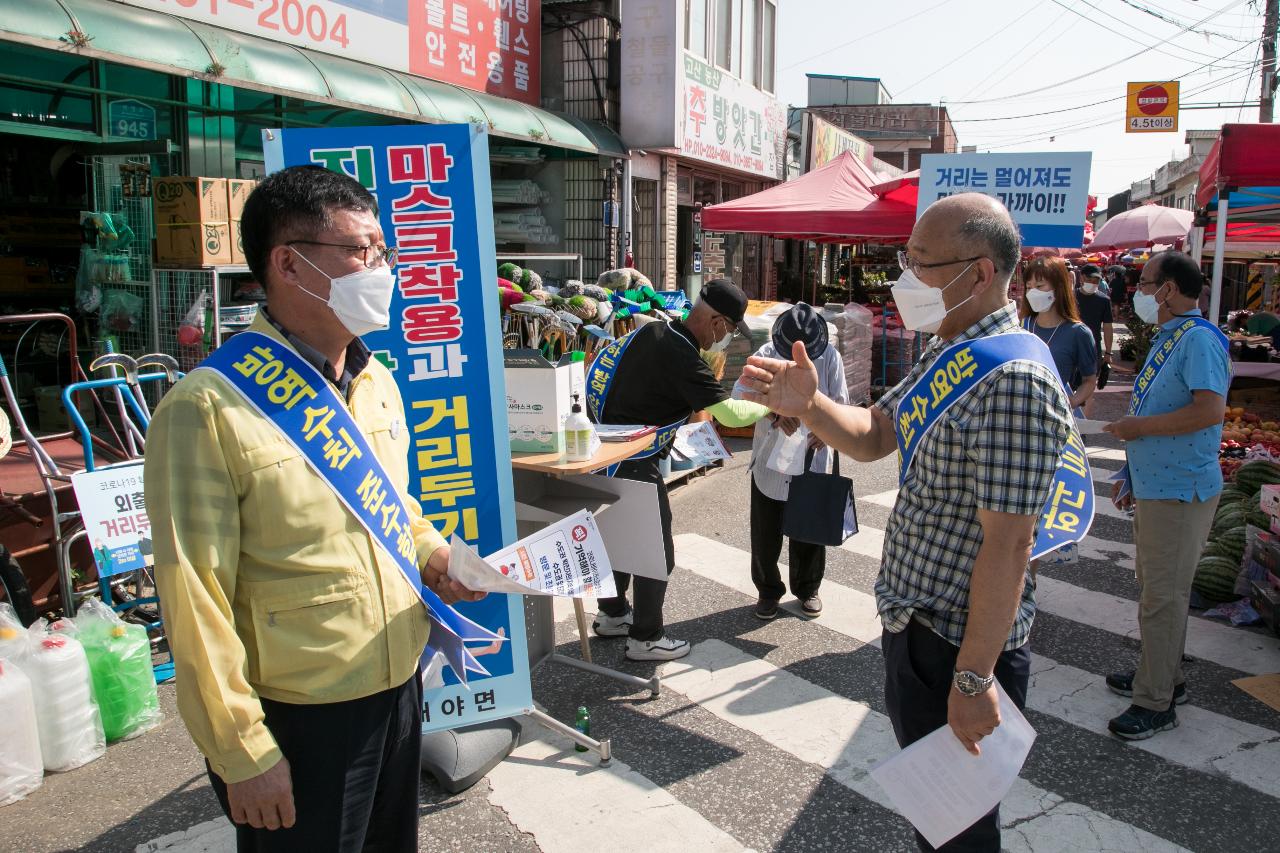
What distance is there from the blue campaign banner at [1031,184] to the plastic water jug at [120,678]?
6.07m

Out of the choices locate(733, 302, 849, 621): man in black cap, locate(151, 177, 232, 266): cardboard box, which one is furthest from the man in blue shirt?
locate(151, 177, 232, 266): cardboard box

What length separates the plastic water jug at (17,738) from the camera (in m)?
3.40

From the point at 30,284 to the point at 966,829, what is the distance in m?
8.85

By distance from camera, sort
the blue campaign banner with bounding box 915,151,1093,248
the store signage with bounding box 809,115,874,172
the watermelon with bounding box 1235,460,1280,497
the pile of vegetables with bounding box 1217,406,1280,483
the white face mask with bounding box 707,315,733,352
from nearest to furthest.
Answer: the white face mask with bounding box 707,315,733,352
the watermelon with bounding box 1235,460,1280,497
the blue campaign banner with bounding box 915,151,1093,248
the pile of vegetables with bounding box 1217,406,1280,483
the store signage with bounding box 809,115,874,172

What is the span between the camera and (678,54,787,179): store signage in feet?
44.9

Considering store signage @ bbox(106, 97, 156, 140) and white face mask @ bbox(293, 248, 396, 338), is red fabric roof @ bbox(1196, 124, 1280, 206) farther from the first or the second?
store signage @ bbox(106, 97, 156, 140)

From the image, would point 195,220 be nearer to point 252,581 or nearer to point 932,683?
point 252,581

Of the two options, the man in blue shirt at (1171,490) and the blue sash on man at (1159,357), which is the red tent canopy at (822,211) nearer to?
the blue sash on man at (1159,357)

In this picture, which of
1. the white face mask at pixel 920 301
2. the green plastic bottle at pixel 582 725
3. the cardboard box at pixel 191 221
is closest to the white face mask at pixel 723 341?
the green plastic bottle at pixel 582 725

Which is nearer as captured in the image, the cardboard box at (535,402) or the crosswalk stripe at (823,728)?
the crosswalk stripe at (823,728)

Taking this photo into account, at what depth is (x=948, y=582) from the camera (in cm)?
219

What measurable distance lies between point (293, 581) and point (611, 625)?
3.29 m

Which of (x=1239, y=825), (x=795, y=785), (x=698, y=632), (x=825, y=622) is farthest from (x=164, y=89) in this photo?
(x=1239, y=825)

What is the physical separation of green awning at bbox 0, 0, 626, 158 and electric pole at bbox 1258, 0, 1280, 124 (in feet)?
56.7
